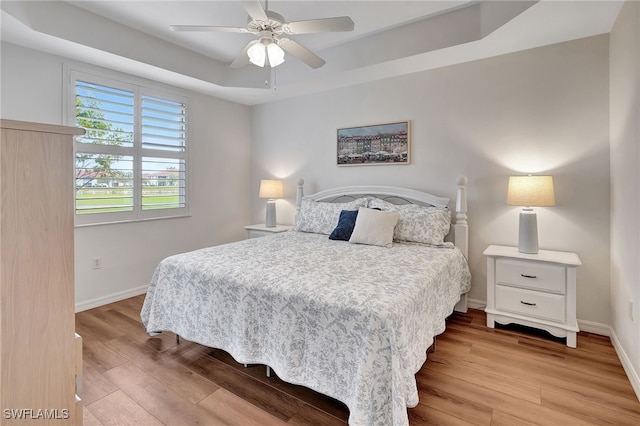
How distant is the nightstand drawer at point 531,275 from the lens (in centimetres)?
251

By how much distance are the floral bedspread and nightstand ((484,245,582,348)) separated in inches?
14.3

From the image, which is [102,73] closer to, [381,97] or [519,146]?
[381,97]

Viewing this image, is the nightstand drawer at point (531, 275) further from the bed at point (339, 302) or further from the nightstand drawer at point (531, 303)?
the bed at point (339, 302)

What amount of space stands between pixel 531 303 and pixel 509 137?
5.07 ft

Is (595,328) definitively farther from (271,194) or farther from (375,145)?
(271,194)

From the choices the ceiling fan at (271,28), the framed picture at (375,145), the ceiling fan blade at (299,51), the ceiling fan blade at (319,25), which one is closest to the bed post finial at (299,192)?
the framed picture at (375,145)

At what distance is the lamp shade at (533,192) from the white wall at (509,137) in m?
0.35

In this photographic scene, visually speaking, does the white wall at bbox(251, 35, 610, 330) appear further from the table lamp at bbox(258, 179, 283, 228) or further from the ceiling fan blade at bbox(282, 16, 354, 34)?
the ceiling fan blade at bbox(282, 16, 354, 34)

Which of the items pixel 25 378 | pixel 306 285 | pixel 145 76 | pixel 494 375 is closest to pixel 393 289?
pixel 306 285

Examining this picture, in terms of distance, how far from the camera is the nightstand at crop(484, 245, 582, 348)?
97.3 inches

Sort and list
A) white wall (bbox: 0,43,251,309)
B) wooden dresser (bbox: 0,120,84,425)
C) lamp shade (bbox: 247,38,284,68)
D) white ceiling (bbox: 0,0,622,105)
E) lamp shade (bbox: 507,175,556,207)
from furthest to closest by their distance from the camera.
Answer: white wall (bbox: 0,43,251,309) → lamp shade (bbox: 507,175,556,207) → white ceiling (bbox: 0,0,622,105) → lamp shade (bbox: 247,38,284,68) → wooden dresser (bbox: 0,120,84,425)

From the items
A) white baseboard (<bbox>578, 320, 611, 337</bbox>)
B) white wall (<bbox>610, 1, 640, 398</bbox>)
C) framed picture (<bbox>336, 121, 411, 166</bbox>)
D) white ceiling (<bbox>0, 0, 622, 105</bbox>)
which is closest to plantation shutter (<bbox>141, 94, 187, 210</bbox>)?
white ceiling (<bbox>0, 0, 622, 105</bbox>)

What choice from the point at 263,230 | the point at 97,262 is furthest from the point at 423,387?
the point at 97,262

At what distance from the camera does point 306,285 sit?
1832 mm
